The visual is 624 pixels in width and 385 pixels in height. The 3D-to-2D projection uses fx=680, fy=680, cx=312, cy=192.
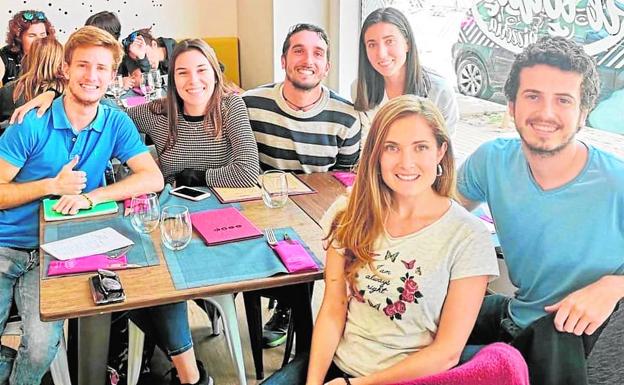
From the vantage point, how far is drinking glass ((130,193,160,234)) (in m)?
1.90

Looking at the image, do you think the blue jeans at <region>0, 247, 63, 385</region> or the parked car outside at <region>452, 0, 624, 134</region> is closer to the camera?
the blue jeans at <region>0, 247, 63, 385</region>

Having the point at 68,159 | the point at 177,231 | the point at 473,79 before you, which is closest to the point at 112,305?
the point at 177,231

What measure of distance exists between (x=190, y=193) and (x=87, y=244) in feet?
1.59

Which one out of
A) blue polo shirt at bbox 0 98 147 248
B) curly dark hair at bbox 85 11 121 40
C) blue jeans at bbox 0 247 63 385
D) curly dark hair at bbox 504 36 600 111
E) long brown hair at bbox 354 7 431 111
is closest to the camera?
curly dark hair at bbox 504 36 600 111

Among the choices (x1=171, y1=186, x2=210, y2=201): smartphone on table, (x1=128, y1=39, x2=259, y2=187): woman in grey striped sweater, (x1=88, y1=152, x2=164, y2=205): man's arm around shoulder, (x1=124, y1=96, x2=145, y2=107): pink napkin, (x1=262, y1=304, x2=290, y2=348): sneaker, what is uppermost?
(x1=128, y1=39, x2=259, y2=187): woman in grey striped sweater

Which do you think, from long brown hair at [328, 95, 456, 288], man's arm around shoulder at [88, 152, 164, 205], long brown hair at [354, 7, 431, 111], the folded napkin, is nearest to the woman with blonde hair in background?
the folded napkin

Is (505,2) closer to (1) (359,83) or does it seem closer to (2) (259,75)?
(1) (359,83)

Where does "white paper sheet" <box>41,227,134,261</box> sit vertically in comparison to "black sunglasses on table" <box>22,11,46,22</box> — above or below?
below

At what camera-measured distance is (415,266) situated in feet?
5.02

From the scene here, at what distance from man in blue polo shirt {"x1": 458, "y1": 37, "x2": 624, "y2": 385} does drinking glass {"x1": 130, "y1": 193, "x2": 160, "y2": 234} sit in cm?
93

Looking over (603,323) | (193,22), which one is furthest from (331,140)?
(193,22)

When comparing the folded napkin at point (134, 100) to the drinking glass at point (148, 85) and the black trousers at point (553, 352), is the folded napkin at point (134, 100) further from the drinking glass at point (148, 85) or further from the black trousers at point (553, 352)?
the black trousers at point (553, 352)

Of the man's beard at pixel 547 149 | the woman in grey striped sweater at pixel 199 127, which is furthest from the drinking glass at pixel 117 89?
the man's beard at pixel 547 149

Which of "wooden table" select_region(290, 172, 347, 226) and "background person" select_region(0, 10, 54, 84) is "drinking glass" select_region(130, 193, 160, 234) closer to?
"wooden table" select_region(290, 172, 347, 226)
